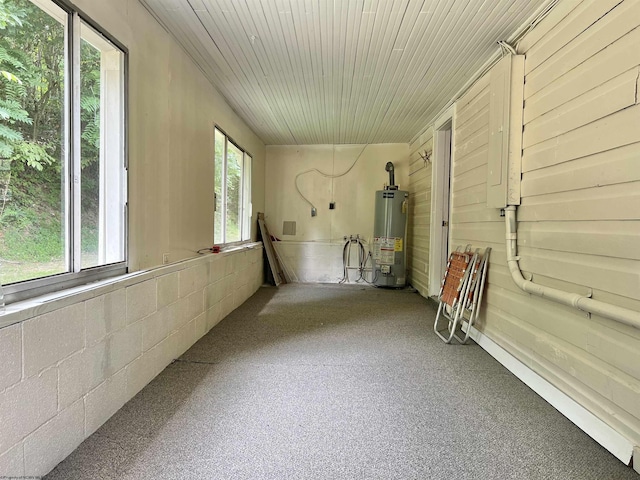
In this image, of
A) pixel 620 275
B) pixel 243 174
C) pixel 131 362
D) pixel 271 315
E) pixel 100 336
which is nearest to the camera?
pixel 620 275

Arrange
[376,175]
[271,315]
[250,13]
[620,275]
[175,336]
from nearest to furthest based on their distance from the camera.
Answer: [620,275] < [250,13] < [175,336] < [271,315] < [376,175]

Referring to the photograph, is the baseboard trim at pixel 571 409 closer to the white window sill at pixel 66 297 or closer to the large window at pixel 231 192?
the white window sill at pixel 66 297

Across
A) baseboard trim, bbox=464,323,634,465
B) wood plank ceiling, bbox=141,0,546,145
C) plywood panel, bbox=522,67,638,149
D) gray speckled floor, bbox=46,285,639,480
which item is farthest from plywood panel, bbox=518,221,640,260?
wood plank ceiling, bbox=141,0,546,145

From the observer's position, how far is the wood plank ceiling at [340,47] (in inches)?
86.0

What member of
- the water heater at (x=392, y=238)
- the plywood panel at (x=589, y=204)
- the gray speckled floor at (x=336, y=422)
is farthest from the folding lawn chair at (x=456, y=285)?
the water heater at (x=392, y=238)

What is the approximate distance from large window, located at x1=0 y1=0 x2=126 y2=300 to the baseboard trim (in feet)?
9.02

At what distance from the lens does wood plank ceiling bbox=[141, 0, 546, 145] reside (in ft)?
7.17

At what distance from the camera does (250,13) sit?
225cm

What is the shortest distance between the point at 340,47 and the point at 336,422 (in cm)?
276

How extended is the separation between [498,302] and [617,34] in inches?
75.5

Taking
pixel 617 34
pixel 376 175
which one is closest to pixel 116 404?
pixel 617 34

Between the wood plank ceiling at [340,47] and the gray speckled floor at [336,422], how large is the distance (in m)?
2.55

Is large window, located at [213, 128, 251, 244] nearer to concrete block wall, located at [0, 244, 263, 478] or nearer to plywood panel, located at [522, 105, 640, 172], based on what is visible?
concrete block wall, located at [0, 244, 263, 478]

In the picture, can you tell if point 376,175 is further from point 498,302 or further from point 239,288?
point 498,302
